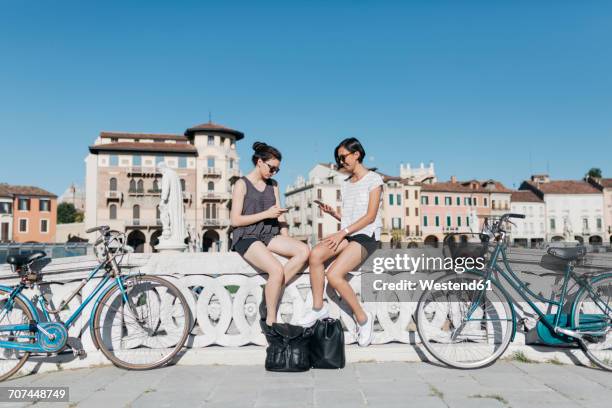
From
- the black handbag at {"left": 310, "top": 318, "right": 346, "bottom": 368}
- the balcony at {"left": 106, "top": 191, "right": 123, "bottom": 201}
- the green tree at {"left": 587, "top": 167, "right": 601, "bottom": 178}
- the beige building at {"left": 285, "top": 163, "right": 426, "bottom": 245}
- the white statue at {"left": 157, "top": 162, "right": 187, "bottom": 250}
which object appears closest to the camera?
the black handbag at {"left": 310, "top": 318, "right": 346, "bottom": 368}

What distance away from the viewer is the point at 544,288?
4.50 metres

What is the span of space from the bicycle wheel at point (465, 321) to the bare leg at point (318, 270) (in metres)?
0.83

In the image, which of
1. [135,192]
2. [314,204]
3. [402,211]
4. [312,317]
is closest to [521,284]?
[312,317]

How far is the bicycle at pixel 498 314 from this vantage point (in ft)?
13.8

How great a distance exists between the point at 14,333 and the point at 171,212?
26.5ft

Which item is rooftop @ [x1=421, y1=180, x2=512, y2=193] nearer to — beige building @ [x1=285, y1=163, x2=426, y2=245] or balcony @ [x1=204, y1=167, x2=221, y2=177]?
beige building @ [x1=285, y1=163, x2=426, y2=245]

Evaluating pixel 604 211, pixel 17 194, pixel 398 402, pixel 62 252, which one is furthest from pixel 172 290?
pixel 604 211

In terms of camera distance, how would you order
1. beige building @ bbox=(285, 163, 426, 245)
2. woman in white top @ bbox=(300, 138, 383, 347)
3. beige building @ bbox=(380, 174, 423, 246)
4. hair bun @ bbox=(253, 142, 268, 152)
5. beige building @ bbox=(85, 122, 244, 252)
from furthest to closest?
beige building @ bbox=(380, 174, 423, 246)
beige building @ bbox=(285, 163, 426, 245)
beige building @ bbox=(85, 122, 244, 252)
hair bun @ bbox=(253, 142, 268, 152)
woman in white top @ bbox=(300, 138, 383, 347)

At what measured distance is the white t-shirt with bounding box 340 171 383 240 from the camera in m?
4.43

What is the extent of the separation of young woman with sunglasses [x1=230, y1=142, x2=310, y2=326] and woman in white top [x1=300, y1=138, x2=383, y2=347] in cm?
23

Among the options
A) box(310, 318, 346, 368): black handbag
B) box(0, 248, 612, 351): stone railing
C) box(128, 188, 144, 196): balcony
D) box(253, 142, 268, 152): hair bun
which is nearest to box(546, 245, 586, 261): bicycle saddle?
box(0, 248, 612, 351): stone railing

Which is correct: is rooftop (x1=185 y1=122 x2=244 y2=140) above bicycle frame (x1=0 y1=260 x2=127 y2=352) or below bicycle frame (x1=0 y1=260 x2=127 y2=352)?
above

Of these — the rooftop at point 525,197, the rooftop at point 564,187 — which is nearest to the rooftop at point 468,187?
the rooftop at point 525,197

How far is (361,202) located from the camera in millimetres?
4496
